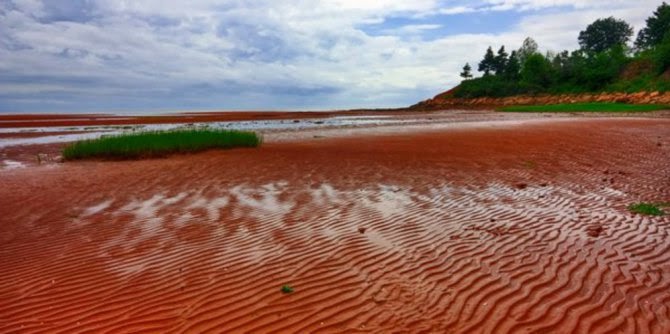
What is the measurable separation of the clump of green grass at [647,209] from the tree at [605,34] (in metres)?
115

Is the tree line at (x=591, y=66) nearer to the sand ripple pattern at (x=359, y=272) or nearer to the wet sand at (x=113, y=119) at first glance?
the wet sand at (x=113, y=119)

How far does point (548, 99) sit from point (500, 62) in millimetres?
41410

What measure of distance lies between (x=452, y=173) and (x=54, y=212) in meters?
10.7

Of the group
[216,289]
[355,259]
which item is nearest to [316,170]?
[355,259]

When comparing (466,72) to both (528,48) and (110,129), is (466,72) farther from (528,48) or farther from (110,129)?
(110,129)

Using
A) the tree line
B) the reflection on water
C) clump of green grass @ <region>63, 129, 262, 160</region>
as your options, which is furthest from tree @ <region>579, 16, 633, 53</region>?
clump of green grass @ <region>63, 129, 262, 160</region>

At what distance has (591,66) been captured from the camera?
79.6m

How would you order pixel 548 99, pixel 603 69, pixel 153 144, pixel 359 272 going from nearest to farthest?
pixel 359 272 → pixel 153 144 → pixel 603 69 → pixel 548 99

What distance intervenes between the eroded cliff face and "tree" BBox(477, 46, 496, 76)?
591 inches

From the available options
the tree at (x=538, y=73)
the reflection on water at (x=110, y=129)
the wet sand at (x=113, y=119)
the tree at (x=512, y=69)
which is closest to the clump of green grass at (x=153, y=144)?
the reflection on water at (x=110, y=129)

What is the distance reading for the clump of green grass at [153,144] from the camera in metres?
19.4

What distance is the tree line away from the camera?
219 ft

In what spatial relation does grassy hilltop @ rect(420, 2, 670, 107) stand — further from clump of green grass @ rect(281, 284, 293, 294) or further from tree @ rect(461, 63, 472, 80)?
clump of green grass @ rect(281, 284, 293, 294)

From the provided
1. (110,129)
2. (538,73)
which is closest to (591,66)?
(538,73)
